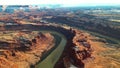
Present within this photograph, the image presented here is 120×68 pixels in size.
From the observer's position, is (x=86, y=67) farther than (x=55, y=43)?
No

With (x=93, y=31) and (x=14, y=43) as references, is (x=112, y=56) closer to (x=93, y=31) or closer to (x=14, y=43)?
(x=14, y=43)

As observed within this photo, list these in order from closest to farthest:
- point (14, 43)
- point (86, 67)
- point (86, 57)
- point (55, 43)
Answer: point (86, 67) → point (86, 57) → point (14, 43) → point (55, 43)

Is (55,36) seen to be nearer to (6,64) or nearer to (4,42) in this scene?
(4,42)

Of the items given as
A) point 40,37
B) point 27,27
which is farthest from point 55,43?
point 27,27

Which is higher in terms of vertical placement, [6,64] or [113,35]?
[6,64]

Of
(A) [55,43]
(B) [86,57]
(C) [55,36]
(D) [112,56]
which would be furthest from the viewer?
(C) [55,36]

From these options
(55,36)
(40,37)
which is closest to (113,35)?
(55,36)
